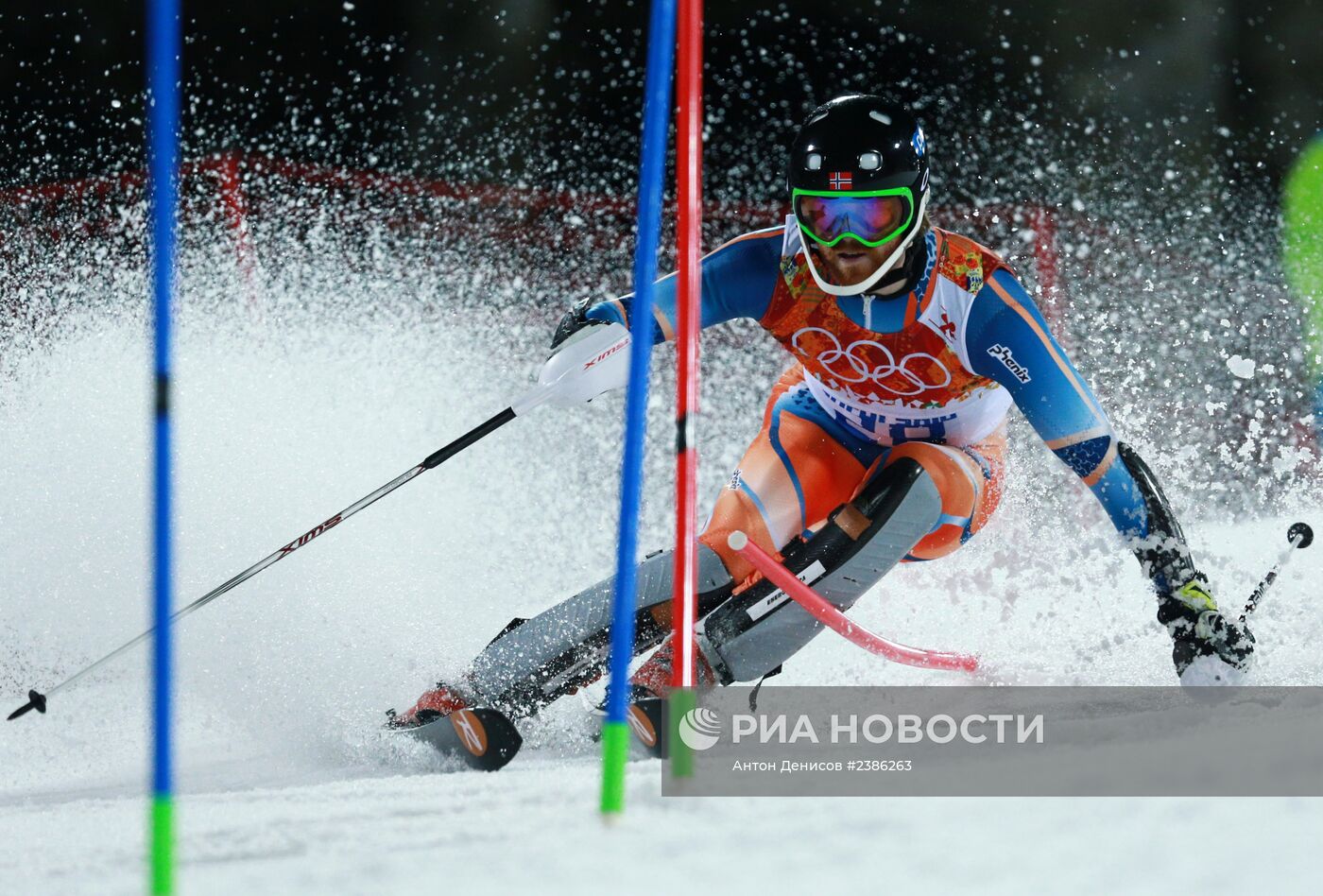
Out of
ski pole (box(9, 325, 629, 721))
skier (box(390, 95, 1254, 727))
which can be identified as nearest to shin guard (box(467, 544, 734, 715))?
skier (box(390, 95, 1254, 727))

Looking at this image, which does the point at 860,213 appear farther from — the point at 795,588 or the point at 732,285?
the point at 795,588


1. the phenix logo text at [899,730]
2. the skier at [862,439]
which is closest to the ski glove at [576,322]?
the skier at [862,439]

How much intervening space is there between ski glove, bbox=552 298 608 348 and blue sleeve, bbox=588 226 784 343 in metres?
0.01

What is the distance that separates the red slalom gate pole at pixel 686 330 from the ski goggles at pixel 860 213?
2.17 feet

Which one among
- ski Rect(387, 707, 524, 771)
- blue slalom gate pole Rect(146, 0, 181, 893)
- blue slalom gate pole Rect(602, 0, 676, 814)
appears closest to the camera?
blue slalom gate pole Rect(146, 0, 181, 893)

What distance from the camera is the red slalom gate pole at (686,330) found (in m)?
1.60

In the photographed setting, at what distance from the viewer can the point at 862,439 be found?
2.60 m

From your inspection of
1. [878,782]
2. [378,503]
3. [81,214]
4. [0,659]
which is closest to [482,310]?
[378,503]

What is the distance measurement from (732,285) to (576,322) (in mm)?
301

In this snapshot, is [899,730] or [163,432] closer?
[163,432]

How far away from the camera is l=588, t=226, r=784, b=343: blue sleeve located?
8.10 ft

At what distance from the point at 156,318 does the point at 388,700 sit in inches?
60.8

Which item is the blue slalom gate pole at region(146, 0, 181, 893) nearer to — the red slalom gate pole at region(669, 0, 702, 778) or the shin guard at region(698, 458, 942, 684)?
the red slalom gate pole at region(669, 0, 702, 778)

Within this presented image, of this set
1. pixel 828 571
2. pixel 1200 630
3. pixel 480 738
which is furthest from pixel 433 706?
pixel 1200 630
